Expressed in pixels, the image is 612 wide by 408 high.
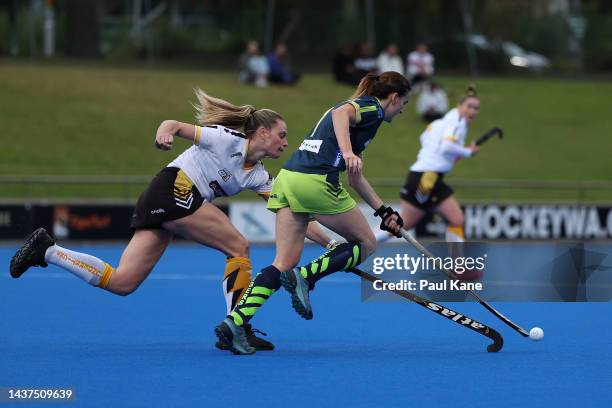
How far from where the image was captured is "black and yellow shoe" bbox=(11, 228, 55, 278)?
766 cm

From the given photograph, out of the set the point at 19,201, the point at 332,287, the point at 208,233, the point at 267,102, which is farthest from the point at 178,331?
the point at 267,102

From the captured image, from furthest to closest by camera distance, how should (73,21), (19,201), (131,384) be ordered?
(73,21), (19,201), (131,384)

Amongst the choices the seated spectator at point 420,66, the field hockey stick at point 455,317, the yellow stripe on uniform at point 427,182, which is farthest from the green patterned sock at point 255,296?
the seated spectator at point 420,66

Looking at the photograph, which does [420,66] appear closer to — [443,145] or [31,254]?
[443,145]

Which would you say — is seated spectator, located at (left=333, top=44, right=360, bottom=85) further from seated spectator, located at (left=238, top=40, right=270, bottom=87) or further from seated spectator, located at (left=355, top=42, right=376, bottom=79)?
seated spectator, located at (left=238, top=40, right=270, bottom=87)

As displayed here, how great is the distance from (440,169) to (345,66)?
537 inches

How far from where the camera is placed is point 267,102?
25.3 meters

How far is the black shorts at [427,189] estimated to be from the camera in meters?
13.0

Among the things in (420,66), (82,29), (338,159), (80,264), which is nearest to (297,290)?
(338,159)

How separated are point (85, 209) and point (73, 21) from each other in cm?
1171

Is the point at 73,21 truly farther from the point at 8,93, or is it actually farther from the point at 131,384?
the point at 131,384

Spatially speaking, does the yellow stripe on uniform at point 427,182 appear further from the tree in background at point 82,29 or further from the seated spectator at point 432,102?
the tree in background at point 82,29

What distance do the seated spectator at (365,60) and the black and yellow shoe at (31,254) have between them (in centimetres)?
1806

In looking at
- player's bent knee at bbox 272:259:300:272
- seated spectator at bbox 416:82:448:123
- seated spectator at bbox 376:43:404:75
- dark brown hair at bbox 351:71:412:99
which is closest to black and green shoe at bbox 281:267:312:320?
player's bent knee at bbox 272:259:300:272
